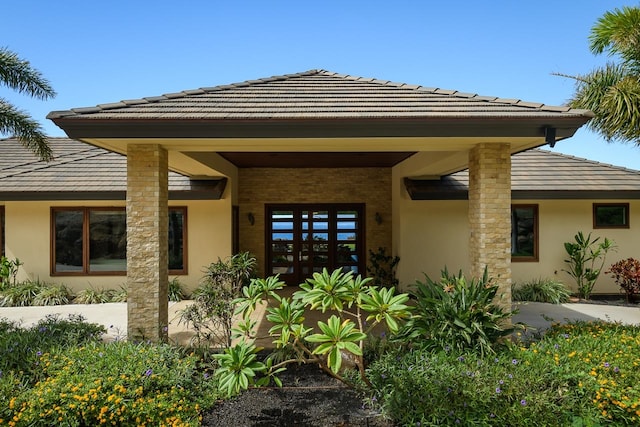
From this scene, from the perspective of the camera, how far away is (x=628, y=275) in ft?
34.4

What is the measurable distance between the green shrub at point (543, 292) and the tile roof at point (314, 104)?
A: 654 cm

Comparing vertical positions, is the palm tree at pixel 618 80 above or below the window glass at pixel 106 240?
above

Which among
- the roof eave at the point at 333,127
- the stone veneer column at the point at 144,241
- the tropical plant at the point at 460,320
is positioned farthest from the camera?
the stone veneer column at the point at 144,241

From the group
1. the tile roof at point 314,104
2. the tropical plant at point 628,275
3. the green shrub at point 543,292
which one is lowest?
the green shrub at point 543,292

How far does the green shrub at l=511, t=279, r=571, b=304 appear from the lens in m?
10.4

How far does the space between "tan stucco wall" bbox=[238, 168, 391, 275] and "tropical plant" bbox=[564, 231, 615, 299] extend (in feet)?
17.0

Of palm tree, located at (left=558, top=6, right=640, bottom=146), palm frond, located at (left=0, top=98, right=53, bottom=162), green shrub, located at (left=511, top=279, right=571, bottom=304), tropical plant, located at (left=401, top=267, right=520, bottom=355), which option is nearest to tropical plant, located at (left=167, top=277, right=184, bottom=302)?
palm frond, located at (left=0, top=98, right=53, bottom=162)

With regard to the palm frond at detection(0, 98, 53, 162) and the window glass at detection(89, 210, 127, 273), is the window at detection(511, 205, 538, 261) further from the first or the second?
the palm frond at detection(0, 98, 53, 162)

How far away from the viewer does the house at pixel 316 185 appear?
18.1 ft

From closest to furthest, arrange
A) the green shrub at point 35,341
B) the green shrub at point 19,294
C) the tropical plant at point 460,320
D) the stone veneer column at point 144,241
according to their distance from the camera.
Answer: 1. the green shrub at point 35,341
2. the tropical plant at point 460,320
3. the stone veneer column at point 144,241
4. the green shrub at point 19,294

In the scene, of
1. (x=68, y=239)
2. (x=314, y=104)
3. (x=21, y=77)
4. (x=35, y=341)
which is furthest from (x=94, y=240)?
(x=314, y=104)

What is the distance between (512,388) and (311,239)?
29.2 feet

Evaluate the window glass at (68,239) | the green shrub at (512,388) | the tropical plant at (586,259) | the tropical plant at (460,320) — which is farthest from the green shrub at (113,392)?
the tropical plant at (586,259)

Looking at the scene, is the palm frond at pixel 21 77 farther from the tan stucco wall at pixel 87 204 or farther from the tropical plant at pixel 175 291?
the tropical plant at pixel 175 291
